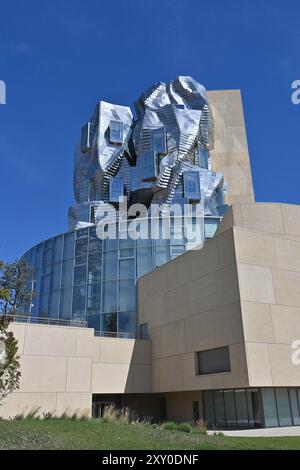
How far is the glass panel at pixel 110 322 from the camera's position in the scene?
1364 inches

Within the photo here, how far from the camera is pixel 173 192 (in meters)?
46.6

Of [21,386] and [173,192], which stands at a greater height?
[173,192]

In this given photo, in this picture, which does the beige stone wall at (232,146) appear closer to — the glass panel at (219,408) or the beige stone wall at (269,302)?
the beige stone wall at (269,302)

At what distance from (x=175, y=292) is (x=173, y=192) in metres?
20.7

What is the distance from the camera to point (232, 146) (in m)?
60.1

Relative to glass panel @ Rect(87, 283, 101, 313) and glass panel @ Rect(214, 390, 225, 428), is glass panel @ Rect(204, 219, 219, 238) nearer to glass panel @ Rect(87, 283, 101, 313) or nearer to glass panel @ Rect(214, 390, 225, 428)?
glass panel @ Rect(87, 283, 101, 313)

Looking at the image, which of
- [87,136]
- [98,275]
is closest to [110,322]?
[98,275]

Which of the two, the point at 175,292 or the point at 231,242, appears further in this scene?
the point at 175,292

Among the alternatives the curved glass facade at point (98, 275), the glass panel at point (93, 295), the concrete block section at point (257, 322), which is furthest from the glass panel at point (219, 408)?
the glass panel at point (93, 295)

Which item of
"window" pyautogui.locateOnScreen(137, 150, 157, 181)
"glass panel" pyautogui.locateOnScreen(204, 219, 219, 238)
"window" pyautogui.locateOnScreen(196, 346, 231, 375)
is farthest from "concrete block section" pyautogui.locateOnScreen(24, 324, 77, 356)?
"window" pyautogui.locateOnScreen(137, 150, 157, 181)
